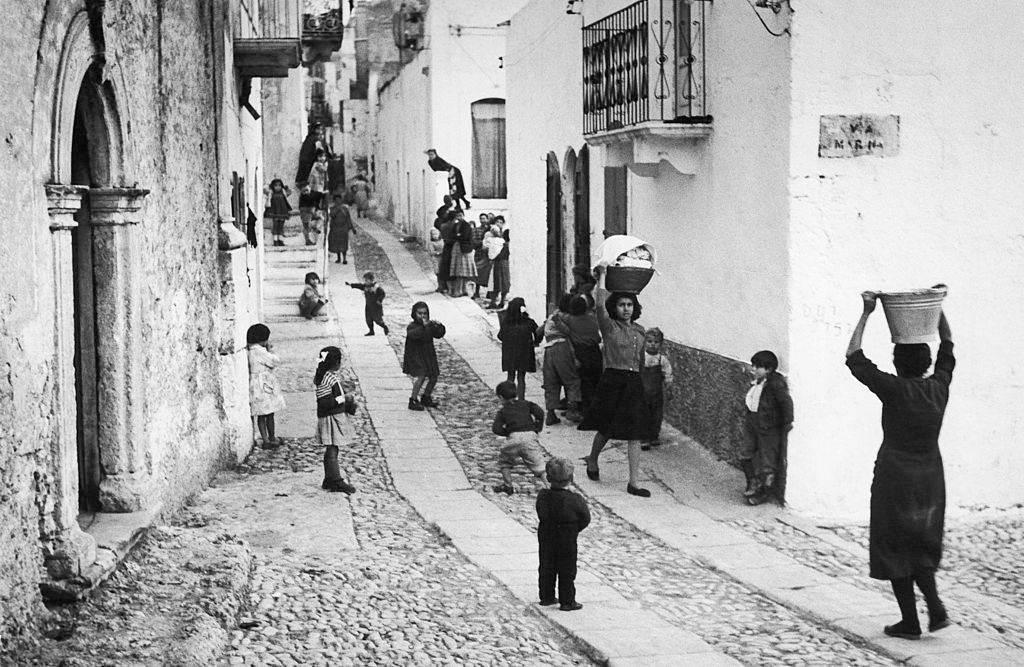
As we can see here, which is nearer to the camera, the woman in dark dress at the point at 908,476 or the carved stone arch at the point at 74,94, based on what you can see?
the carved stone arch at the point at 74,94

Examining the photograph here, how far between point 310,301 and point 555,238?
4.48m

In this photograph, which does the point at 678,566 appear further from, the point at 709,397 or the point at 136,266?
the point at 136,266

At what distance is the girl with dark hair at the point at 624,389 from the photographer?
10.4 metres

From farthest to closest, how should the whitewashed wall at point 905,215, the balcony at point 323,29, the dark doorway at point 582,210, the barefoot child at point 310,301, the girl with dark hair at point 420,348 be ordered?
the barefoot child at point 310,301 → the dark doorway at point 582,210 → the balcony at point 323,29 → the girl with dark hair at point 420,348 → the whitewashed wall at point 905,215

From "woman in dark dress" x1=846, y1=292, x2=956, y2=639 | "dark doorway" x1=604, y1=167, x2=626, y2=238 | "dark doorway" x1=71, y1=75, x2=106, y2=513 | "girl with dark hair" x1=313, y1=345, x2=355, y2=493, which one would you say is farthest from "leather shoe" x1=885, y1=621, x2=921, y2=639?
"dark doorway" x1=604, y1=167, x2=626, y2=238

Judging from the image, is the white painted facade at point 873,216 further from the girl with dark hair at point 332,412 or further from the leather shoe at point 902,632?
the girl with dark hair at point 332,412

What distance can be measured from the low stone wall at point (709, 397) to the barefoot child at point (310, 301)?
865 centimetres

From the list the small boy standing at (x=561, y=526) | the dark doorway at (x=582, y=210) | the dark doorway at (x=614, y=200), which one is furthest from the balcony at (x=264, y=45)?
the small boy standing at (x=561, y=526)

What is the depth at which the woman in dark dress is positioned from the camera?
6.74m

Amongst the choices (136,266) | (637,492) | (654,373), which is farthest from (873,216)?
(136,266)

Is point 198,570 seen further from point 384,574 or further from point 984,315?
point 984,315

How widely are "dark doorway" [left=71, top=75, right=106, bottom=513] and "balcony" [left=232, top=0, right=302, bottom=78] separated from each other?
4872 mm

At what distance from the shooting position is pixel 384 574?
8125mm

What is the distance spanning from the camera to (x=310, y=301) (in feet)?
65.2
